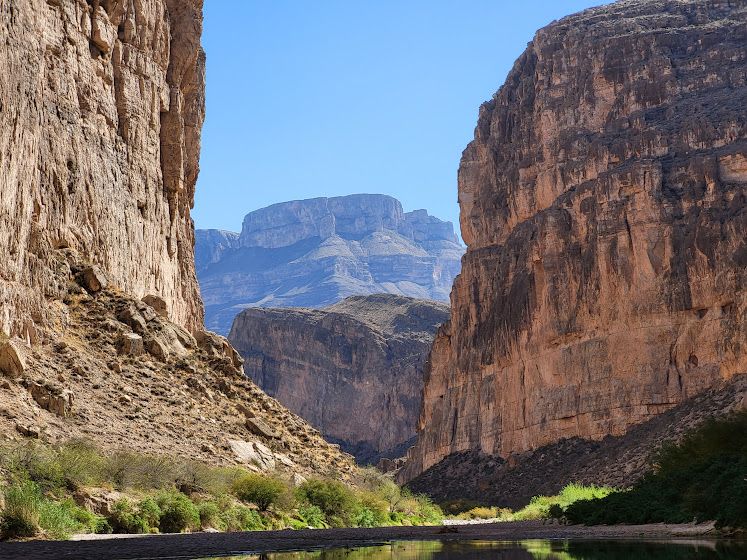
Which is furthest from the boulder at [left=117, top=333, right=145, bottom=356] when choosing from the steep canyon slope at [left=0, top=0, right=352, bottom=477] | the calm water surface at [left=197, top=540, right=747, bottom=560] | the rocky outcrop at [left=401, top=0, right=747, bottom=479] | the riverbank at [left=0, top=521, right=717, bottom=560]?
the rocky outcrop at [left=401, top=0, right=747, bottom=479]

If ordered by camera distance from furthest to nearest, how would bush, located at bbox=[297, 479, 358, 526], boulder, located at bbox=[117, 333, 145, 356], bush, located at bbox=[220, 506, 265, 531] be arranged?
bush, located at bbox=[297, 479, 358, 526], boulder, located at bbox=[117, 333, 145, 356], bush, located at bbox=[220, 506, 265, 531]

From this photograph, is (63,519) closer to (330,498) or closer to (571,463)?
(330,498)

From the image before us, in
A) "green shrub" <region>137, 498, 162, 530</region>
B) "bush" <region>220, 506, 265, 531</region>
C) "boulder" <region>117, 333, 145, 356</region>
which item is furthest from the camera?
"boulder" <region>117, 333, 145, 356</region>

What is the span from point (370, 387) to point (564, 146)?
88.7 metres

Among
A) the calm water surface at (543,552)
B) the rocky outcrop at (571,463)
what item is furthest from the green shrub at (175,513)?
the rocky outcrop at (571,463)

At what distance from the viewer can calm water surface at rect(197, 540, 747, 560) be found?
23281mm

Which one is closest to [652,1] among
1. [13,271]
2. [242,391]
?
[242,391]

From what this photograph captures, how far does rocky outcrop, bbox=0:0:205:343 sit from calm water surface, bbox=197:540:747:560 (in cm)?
1849

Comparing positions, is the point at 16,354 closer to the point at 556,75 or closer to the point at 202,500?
the point at 202,500

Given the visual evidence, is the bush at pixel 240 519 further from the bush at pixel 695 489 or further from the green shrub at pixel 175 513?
the bush at pixel 695 489

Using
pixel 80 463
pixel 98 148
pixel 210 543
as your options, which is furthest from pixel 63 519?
pixel 98 148

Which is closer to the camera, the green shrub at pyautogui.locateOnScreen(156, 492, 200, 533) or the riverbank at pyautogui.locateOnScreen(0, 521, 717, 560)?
the riverbank at pyautogui.locateOnScreen(0, 521, 717, 560)

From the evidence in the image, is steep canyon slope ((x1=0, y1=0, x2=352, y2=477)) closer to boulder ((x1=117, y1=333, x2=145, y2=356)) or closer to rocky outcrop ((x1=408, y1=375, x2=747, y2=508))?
boulder ((x1=117, y1=333, x2=145, y2=356))

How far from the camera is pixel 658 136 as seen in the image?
105375mm
